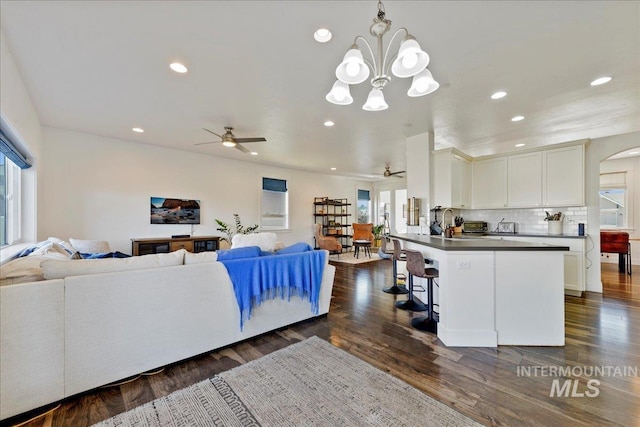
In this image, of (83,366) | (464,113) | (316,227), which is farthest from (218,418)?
(316,227)

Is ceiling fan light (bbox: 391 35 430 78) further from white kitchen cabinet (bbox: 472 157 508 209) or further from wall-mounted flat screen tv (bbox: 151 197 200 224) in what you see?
wall-mounted flat screen tv (bbox: 151 197 200 224)

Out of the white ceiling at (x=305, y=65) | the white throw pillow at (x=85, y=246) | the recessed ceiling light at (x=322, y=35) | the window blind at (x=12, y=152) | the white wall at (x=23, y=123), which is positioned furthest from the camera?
the white throw pillow at (x=85, y=246)

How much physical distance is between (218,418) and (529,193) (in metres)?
5.60

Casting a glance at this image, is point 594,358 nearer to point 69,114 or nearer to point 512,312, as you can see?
point 512,312

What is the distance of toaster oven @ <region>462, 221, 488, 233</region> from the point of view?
5176 mm

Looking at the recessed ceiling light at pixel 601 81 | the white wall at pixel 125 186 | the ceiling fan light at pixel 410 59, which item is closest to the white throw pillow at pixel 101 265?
the ceiling fan light at pixel 410 59

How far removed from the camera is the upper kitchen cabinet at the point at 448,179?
4.39 meters

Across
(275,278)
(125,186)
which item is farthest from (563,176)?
(125,186)

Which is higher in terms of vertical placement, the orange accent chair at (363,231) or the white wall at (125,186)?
the white wall at (125,186)

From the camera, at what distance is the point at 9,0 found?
1.71 meters

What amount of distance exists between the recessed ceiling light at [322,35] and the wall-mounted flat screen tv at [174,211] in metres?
4.82

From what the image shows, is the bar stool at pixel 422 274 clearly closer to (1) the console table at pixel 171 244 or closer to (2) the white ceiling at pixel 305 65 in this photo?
(2) the white ceiling at pixel 305 65

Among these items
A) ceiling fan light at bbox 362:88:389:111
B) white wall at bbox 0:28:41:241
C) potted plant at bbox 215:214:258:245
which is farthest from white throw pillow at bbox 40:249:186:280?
potted plant at bbox 215:214:258:245

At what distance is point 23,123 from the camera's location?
2916 millimetres
